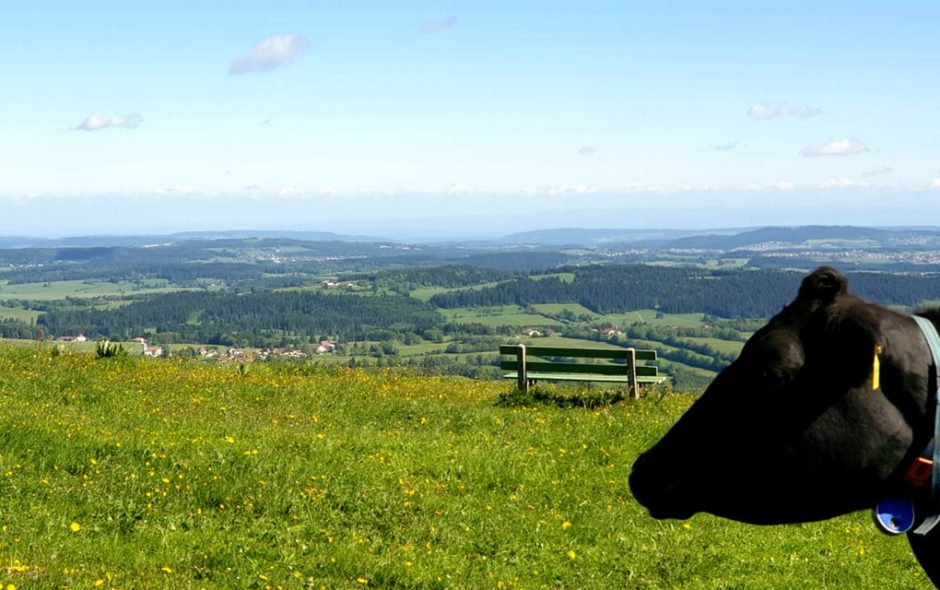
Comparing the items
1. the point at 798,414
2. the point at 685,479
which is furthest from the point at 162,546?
the point at 798,414

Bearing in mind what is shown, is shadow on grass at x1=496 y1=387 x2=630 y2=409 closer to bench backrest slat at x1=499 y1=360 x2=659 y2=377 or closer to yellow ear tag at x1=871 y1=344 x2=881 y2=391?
bench backrest slat at x1=499 y1=360 x2=659 y2=377

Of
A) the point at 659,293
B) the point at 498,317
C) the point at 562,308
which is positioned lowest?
the point at 498,317

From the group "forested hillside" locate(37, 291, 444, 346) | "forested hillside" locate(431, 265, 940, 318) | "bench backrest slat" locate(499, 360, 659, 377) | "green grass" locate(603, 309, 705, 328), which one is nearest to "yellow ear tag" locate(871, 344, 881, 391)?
"bench backrest slat" locate(499, 360, 659, 377)

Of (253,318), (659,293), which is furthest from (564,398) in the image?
(659,293)

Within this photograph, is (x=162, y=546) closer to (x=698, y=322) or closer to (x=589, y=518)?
(x=589, y=518)

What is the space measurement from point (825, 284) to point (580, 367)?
60.7ft

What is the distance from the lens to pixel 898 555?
11.5m

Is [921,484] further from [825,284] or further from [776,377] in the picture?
[825,284]

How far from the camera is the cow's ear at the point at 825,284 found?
4.16 meters

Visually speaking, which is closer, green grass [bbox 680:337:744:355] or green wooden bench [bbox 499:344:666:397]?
green wooden bench [bbox 499:344:666:397]

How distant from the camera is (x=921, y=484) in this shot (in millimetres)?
4070

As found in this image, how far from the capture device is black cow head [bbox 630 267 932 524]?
4.09m

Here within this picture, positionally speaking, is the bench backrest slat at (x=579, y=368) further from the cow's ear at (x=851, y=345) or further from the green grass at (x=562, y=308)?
the green grass at (x=562, y=308)

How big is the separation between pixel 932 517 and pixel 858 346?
882mm
